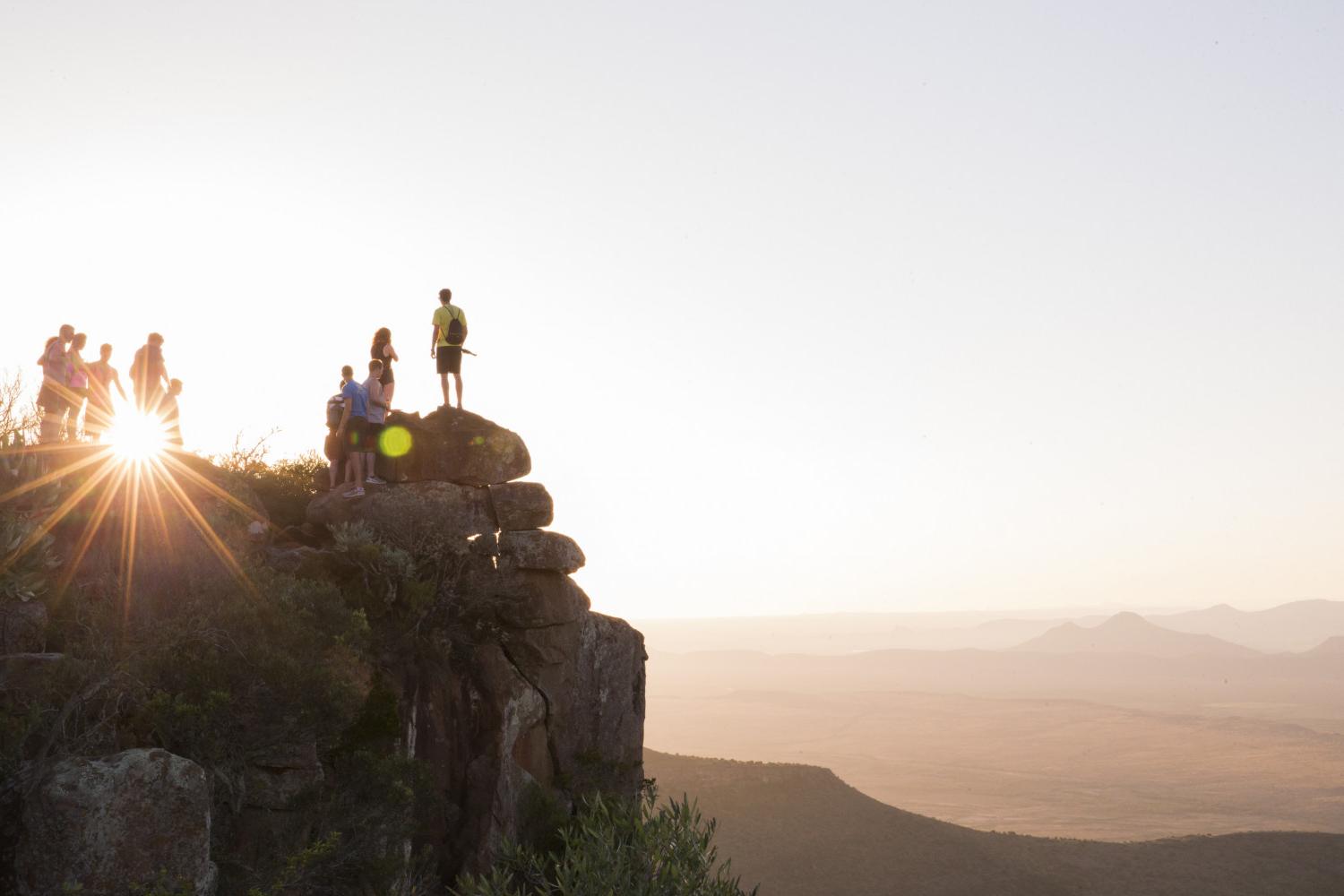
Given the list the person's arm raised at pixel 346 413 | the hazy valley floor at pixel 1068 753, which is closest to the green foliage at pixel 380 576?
the person's arm raised at pixel 346 413

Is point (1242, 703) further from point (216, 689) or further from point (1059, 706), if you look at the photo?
point (216, 689)

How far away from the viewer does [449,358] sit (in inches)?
870

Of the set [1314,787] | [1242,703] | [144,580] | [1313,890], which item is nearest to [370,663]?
[144,580]

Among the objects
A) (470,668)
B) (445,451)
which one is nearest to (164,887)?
(470,668)

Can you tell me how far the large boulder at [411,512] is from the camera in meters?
19.6

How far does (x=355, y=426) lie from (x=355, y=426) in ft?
0.06

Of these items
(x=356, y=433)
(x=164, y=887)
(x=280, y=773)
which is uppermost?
(x=356, y=433)

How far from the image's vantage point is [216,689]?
1255cm

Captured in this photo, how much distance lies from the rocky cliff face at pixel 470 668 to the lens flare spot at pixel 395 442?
38 mm

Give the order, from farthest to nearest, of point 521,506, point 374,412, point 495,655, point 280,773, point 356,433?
point 521,506 < point 374,412 < point 356,433 < point 495,655 < point 280,773

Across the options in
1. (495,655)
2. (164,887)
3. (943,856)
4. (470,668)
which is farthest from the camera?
(943,856)

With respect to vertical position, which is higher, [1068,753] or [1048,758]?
[1068,753]

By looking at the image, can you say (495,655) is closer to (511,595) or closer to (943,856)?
(511,595)

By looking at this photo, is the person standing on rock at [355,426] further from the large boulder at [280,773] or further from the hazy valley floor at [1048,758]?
the hazy valley floor at [1048,758]
